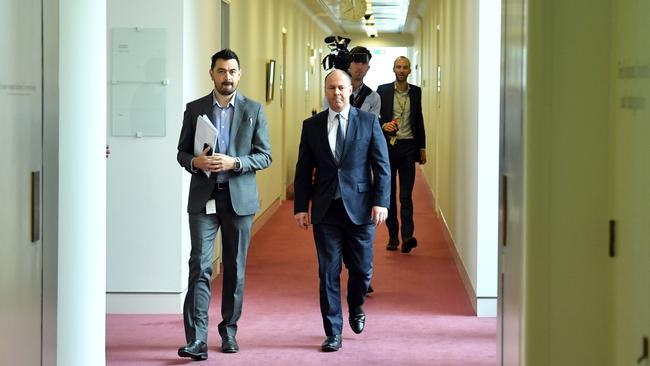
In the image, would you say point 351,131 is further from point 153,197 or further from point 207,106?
point 153,197

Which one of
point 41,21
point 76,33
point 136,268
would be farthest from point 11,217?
point 136,268

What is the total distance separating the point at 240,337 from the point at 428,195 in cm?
1099

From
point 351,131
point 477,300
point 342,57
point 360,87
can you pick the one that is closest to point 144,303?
point 351,131

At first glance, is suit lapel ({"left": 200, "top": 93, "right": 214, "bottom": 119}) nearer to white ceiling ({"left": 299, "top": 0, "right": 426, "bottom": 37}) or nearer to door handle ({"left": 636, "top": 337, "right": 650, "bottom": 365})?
door handle ({"left": 636, "top": 337, "right": 650, "bottom": 365})

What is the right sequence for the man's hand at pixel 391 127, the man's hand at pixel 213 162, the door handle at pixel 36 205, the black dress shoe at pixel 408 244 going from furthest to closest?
Answer: the black dress shoe at pixel 408 244 < the man's hand at pixel 391 127 < the man's hand at pixel 213 162 < the door handle at pixel 36 205

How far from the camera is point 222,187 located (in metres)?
6.27

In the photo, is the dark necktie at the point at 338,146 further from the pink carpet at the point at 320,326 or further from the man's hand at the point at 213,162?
the pink carpet at the point at 320,326

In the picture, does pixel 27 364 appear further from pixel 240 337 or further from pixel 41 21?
pixel 240 337

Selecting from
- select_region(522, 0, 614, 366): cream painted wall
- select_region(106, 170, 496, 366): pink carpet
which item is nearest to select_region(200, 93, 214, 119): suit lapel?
select_region(106, 170, 496, 366): pink carpet

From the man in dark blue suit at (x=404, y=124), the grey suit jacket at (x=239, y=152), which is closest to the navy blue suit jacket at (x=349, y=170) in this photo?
the grey suit jacket at (x=239, y=152)

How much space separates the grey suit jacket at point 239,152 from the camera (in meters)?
6.25

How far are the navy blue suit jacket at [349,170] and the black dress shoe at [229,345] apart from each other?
856 mm

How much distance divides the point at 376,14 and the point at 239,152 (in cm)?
1828

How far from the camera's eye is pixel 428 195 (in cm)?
1767
